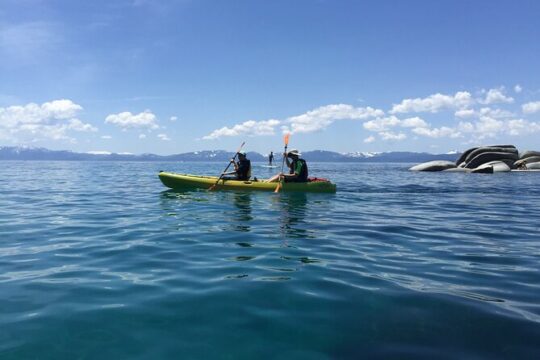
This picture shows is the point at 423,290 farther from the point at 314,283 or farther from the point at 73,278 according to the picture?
the point at 73,278

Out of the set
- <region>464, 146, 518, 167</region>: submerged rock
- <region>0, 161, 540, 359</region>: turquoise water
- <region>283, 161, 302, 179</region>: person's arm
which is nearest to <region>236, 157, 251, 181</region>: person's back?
<region>283, 161, 302, 179</region>: person's arm

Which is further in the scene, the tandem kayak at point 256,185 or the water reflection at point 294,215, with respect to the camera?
the tandem kayak at point 256,185

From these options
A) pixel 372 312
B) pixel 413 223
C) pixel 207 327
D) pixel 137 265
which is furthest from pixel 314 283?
pixel 413 223

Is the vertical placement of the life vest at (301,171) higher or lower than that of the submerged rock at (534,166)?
lower

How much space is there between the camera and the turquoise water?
4207mm

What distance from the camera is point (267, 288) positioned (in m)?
5.92

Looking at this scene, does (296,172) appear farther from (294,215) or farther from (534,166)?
(534,166)

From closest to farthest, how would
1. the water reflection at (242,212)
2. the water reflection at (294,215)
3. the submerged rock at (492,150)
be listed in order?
the water reflection at (294,215) < the water reflection at (242,212) < the submerged rock at (492,150)

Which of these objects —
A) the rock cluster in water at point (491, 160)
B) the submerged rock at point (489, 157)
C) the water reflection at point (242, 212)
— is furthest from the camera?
the submerged rock at point (489, 157)

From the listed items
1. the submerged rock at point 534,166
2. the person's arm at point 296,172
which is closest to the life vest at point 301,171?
the person's arm at point 296,172

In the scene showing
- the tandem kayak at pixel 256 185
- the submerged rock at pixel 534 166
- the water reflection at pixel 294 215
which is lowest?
the water reflection at pixel 294 215

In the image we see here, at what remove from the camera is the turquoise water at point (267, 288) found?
4207 millimetres

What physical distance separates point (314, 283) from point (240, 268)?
1467mm

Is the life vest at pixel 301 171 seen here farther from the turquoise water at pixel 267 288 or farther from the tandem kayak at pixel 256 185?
the turquoise water at pixel 267 288
